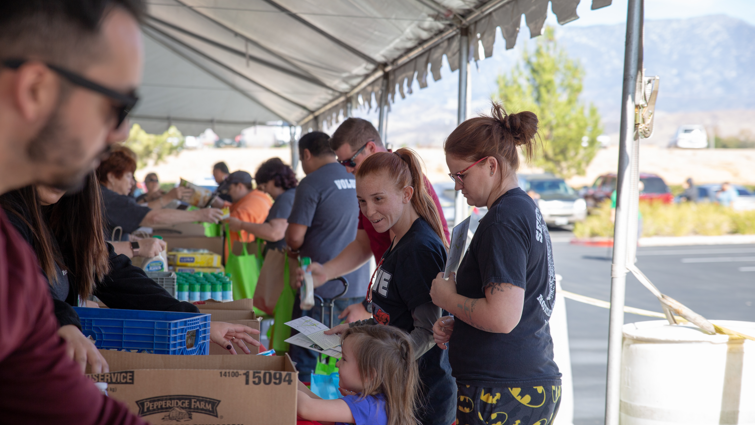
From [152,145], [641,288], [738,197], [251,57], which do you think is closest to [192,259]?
[251,57]

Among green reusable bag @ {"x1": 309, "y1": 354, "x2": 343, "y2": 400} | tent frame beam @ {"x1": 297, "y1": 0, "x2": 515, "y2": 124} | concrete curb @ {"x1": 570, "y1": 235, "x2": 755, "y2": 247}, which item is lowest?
concrete curb @ {"x1": 570, "y1": 235, "x2": 755, "y2": 247}

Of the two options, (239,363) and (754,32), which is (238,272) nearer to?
(239,363)

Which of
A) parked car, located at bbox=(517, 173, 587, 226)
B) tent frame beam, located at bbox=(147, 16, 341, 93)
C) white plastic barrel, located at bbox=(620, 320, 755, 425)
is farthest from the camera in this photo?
parked car, located at bbox=(517, 173, 587, 226)

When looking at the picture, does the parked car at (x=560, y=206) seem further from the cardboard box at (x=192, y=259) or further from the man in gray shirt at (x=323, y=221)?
the cardboard box at (x=192, y=259)

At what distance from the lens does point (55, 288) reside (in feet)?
5.59

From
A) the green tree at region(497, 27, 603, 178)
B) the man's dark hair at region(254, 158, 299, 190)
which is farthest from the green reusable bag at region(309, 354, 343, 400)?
the green tree at region(497, 27, 603, 178)

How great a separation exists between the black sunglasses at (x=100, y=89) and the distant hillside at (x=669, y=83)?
Answer: 8493 cm

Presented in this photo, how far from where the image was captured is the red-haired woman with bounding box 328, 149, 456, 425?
2049mm

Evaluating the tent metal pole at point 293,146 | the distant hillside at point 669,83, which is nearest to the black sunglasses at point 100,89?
the tent metal pole at point 293,146

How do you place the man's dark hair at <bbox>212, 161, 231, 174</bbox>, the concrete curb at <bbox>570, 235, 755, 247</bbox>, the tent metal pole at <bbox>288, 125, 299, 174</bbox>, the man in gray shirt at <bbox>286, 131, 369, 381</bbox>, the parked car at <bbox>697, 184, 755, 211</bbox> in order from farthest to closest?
the parked car at <bbox>697, 184, 755, 211</bbox>
the concrete curb at <bbox>570, 235, 755, 247</bbox>
the tent metal pole at <bbox>288, 125, 299, 174</bbox>
the man's dark hair at <bbox>212, 161, 231, 174</bbox>
the man in gray shirt at <bbox>286, 131, 369, 381</bbox>

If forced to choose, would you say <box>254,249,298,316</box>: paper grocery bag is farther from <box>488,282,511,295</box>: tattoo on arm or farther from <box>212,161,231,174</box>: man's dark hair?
<box>212,161,231,174</box>: man's dark hair

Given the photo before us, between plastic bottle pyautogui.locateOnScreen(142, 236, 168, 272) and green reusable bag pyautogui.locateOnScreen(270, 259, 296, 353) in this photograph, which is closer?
plastic bottle pyautogui.locateOnScreen(142, 236, 168, 272)

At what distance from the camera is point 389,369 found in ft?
6.09

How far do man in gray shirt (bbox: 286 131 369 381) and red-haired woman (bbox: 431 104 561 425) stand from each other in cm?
207
